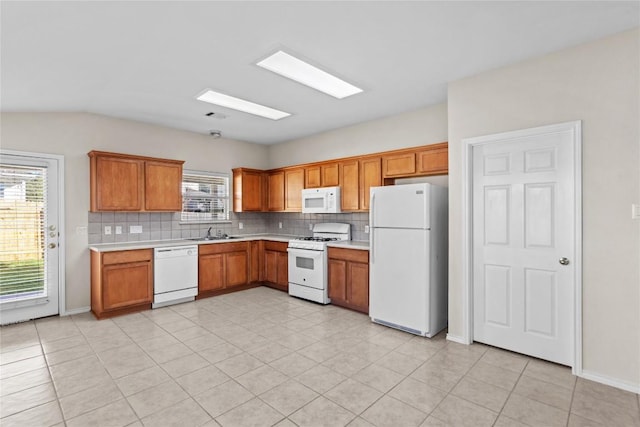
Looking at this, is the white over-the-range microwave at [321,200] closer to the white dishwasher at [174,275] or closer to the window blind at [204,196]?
the window blind at [204,196]

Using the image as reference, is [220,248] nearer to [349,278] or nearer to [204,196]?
[204,196]

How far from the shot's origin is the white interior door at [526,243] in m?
2.82

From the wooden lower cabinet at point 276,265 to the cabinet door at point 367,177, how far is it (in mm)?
1561

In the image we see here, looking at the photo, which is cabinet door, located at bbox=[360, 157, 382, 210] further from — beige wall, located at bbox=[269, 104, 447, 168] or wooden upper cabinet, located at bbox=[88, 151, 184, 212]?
wooden upper cabinet, located at bbox=[88, 151, 184, 212]

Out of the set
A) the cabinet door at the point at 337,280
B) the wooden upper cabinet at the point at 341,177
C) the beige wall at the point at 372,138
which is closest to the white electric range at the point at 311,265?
the cabinet door at the point at 337,280

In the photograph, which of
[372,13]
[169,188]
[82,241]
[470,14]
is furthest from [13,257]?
[470,14]

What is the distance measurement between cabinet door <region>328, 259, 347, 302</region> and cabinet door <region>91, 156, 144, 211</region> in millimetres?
2905

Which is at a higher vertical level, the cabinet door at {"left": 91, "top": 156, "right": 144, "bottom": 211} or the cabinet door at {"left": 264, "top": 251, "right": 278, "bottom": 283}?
the cabinet door at {"left": 91, "top": 156, "right": 144, "bottom": 211}

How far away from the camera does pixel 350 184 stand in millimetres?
4895

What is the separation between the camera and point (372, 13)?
87.4 inches

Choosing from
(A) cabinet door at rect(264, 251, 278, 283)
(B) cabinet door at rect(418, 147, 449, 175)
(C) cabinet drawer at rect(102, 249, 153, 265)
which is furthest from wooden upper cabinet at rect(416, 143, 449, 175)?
(C) cabinet drawer at rect(102, 249, 153, 265)

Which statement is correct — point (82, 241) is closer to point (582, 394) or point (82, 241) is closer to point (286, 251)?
point (286, 251)

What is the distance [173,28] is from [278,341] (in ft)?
9.67

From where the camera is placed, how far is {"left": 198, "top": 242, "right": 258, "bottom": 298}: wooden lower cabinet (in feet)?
16.6
